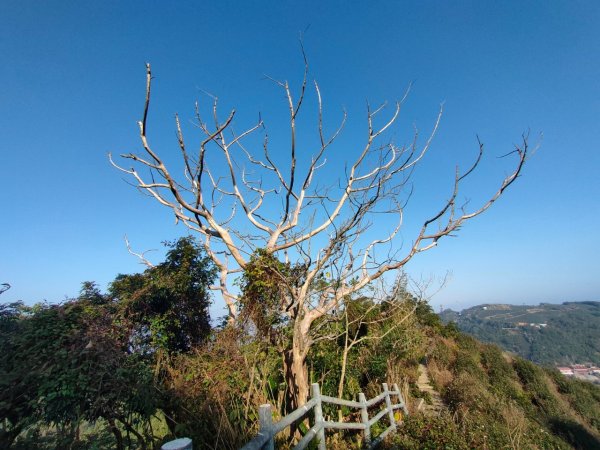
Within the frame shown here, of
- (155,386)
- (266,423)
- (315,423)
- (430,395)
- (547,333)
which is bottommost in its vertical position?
(547,333)

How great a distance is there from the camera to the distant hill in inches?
3292

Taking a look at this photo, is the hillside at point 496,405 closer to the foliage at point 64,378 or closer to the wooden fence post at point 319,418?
the wooden fence post at point 319,418

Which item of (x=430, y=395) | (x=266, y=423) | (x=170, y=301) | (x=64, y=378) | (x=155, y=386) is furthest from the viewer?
A: (x=430, y=395)

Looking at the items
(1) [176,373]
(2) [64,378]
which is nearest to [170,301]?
(1) [176,373]

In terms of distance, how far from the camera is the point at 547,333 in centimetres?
10081

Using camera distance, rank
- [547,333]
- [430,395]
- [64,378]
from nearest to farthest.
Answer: [64,378]
[430,395]
[547,333]

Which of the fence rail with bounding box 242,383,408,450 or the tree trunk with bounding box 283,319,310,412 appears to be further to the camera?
the tree trunk with bounding box 283,319,310,412

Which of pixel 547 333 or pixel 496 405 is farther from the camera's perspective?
pixel 547 333

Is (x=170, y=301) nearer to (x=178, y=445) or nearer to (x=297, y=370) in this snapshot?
(x=297, y=370)

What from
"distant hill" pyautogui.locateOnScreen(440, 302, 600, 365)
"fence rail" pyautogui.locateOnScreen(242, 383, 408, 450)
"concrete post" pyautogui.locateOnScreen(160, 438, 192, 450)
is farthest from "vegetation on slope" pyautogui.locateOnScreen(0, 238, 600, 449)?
"distant hill" pyautogui.locateOnScreen(440, 302, 600, 365)

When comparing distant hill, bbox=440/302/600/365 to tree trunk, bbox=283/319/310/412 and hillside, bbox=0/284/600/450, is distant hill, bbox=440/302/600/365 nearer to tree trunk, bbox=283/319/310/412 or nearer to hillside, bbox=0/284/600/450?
hillside, bbox=0/284/600/450

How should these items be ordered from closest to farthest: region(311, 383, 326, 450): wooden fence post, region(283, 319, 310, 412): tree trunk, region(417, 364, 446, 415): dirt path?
region(311, 383, 326, 450): wooden fence post → region(283, 319, 310, 412): tree trunk → region(417, 364, 446, 415): dirt path

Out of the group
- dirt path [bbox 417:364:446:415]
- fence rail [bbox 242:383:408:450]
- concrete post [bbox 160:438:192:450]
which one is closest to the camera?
concrete post [bbox 160:438:192:450]

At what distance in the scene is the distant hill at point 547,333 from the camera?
8362 cm
